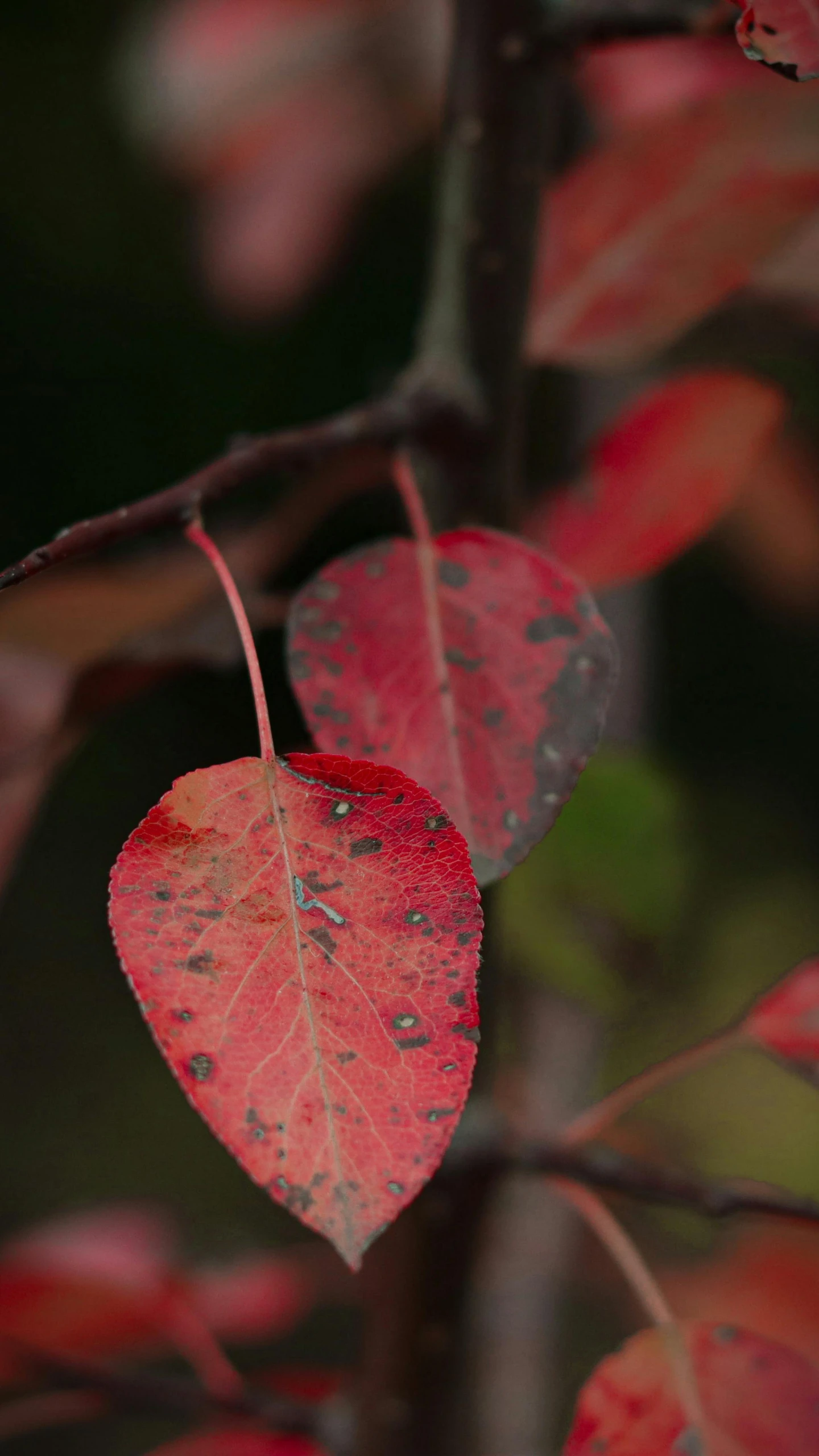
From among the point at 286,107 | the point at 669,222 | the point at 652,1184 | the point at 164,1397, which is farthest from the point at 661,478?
the point at 286,107

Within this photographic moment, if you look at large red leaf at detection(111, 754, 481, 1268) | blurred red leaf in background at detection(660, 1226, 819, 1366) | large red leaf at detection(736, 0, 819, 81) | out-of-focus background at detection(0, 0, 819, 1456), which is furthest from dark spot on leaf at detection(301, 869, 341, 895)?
out-of-focus background at detection(0, 0, 819, 1456)

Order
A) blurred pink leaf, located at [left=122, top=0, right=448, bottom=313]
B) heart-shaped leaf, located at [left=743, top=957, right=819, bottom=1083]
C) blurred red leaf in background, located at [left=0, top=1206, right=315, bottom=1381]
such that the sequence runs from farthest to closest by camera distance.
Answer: blurred pink leaf, located at [left=122, top=0, right=448, bottom=313] < blurred red leaf in background, located at [left=0, top=1206, right=315, bottom=1381] < heart-shaped leaf, located at [left=743, top=957, right=819, bottom=1083]

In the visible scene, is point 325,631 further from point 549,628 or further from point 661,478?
point 661,478

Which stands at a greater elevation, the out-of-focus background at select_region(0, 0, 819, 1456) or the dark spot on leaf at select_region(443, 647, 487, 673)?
the dark spot on leaf at select_region(443, 647, 487, 673)

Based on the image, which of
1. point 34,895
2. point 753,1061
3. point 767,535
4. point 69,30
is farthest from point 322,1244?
point 69,30

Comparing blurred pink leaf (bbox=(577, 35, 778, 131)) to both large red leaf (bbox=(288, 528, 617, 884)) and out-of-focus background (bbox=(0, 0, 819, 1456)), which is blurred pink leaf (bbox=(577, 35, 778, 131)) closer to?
out-of-focus background (bbox=(0, 0, 819, 1456))

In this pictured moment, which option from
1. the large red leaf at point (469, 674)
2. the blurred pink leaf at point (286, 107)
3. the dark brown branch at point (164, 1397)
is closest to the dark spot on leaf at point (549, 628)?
the large red leaf at point (469, 674)

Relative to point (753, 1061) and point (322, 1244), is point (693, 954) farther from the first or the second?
point (322, 1244)
